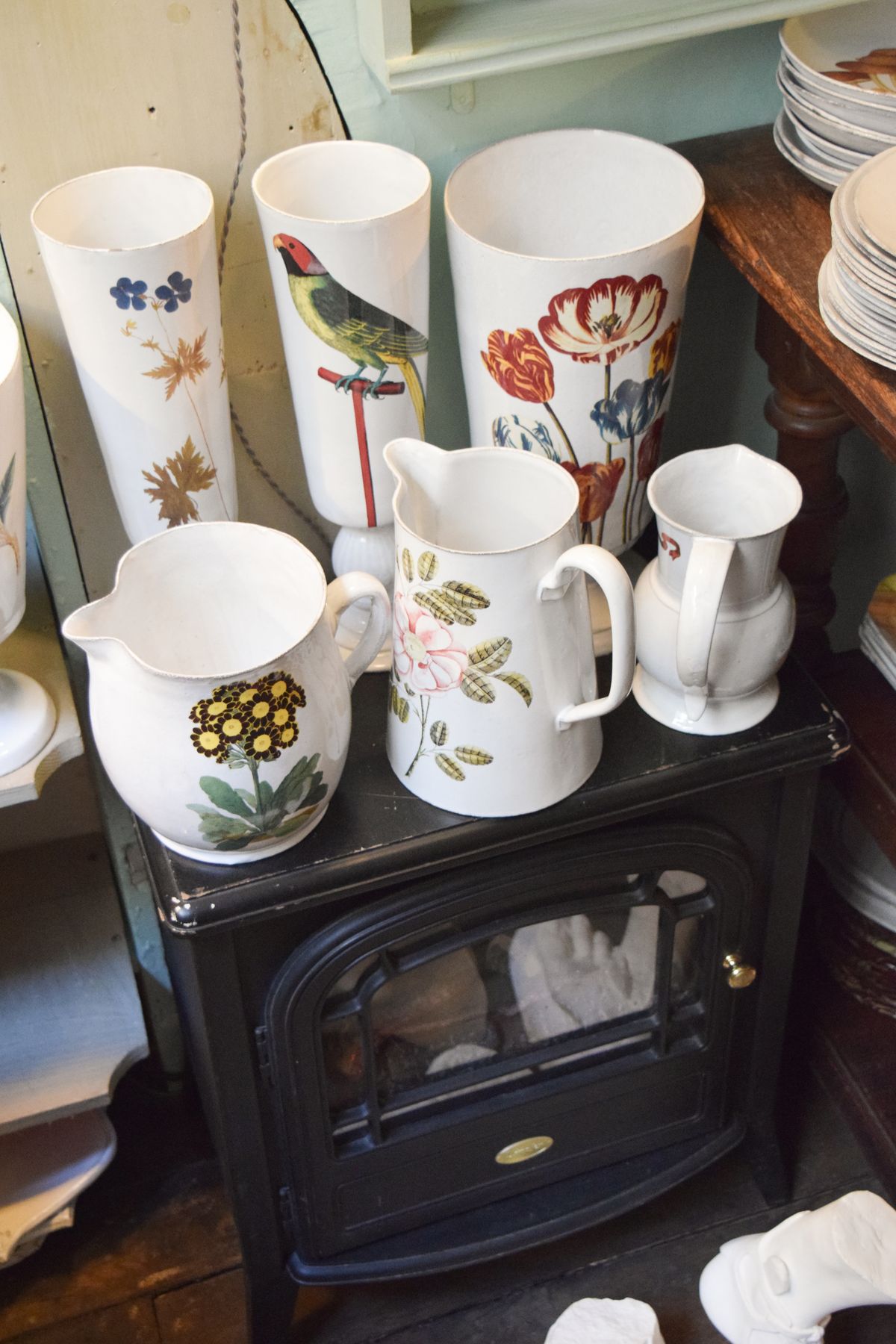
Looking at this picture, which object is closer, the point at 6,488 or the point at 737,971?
the point at 6,488

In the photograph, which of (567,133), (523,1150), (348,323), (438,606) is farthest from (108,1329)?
(567,133)

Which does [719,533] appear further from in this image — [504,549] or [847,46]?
[847,46]

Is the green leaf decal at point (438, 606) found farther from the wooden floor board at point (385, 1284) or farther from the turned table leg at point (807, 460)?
the wooden floor board at point (385, 1284)

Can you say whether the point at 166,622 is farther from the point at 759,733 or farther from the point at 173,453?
the point at 759,733

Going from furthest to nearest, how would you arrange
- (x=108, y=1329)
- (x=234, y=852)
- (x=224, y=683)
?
(x=108, y=1329)
(x=234, y=852)
(x=224, y=683)

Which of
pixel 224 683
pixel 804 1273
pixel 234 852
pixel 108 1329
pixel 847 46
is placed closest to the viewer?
pixel 224 683

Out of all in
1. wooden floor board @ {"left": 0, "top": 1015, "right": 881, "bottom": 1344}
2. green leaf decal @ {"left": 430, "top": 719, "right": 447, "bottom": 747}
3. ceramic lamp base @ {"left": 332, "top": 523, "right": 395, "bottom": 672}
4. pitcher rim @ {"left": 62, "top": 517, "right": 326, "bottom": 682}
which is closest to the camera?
Answer: pitcher rim @ {"left": 62, "top": 517, "right": 326, "bottom": 682}

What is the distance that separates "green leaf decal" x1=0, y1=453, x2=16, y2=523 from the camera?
819 millimetres

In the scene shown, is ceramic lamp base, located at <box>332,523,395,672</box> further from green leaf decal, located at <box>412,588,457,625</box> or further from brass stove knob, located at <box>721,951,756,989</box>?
brass stove knob, located at <box>721,951,756,989</box>

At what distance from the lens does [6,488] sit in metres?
0.82

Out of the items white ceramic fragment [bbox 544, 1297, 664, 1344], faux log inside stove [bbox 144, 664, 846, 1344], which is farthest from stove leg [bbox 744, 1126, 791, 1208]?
white ceramic fragment [bbox 544, 1297, 664, 1344]

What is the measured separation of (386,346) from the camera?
34.0 inches

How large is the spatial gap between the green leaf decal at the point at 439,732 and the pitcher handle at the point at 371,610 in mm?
60

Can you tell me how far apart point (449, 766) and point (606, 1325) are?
1.99 ft
